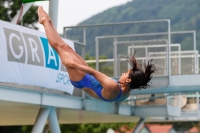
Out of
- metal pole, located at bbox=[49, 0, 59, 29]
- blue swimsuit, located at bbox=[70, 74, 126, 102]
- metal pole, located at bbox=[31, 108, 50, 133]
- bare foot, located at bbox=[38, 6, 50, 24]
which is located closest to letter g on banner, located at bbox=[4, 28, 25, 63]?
metal pole, located at bbox=[31, 108, 50, 133]

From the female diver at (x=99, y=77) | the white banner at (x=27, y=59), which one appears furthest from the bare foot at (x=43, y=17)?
the white banner at (x=27, y=59)

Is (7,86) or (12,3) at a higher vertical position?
(12,3)

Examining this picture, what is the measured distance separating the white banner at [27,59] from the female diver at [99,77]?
18.4 ft

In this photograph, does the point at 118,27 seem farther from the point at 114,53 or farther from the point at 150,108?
the point at 150,108

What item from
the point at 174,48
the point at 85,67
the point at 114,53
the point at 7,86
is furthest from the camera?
the point at 174,48

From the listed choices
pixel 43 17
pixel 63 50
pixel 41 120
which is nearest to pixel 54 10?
pixel 41 120

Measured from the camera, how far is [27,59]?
1647 cm

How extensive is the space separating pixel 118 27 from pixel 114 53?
89 cm

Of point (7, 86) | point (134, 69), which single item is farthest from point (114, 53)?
point (134, 69)

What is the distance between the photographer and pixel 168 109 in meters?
22.2

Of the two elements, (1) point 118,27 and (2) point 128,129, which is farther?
(2) point 128,129

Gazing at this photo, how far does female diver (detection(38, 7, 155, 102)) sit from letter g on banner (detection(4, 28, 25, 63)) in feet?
18.7

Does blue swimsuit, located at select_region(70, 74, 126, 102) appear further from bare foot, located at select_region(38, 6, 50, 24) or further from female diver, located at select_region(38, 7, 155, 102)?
bare foot, located at select_region(38, 6, 50, 24)

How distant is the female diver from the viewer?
9789 millimetres
